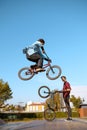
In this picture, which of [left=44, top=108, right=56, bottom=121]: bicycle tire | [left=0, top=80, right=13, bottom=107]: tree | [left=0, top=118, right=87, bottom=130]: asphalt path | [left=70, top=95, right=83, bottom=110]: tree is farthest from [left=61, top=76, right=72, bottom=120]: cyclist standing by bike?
[left=70, top=95, right=83, bottom=110]: tree

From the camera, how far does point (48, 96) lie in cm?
1612

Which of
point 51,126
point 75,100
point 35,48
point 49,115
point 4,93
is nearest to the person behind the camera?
point 51,126

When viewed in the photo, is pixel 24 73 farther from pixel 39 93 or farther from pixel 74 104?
pixel 74 104

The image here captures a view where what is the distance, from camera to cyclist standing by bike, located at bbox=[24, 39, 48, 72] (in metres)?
15.2

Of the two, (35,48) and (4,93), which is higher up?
(4,93)

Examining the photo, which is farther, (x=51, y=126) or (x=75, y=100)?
(x=75, y=100)

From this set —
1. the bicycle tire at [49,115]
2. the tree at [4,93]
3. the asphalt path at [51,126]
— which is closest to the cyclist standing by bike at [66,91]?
the bicycle tire at [49,115]

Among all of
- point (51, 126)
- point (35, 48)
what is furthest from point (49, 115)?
point (35, 48)

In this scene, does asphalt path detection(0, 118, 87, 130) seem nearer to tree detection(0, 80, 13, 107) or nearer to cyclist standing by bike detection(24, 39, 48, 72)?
cyclist standing by bike detection(24, 39, 48, 72)

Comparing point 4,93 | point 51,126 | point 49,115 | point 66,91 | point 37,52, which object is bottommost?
point 51,126

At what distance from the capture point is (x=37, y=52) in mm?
15336

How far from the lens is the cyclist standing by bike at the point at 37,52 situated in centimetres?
1523

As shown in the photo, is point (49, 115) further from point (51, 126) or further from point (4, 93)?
point (4, 93)

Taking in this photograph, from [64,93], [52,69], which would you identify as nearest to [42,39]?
[52,69]
